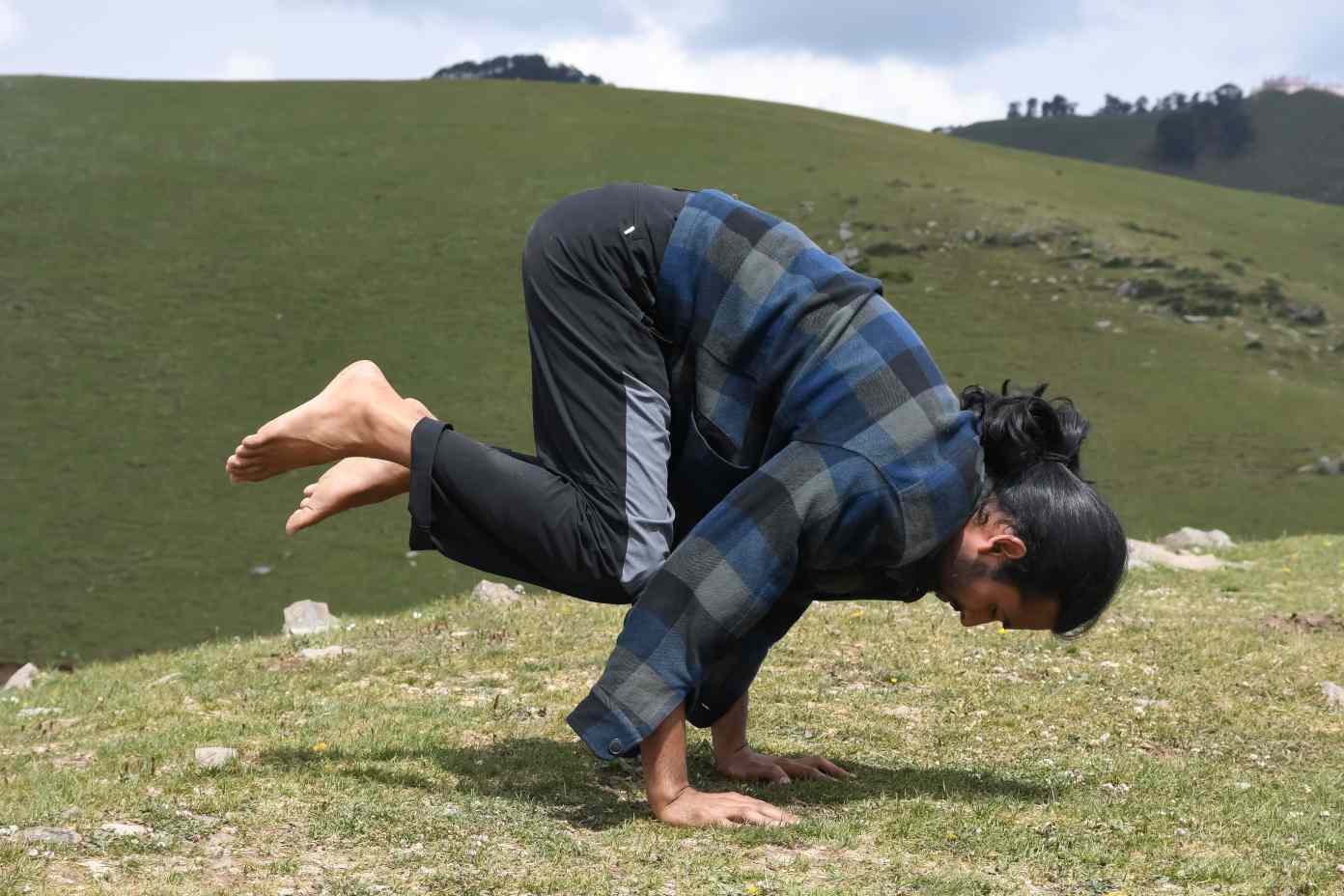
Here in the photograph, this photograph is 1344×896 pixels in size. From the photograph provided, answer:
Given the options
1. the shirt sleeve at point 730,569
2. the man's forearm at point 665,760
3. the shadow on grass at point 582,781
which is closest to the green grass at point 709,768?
the shadow on grass at point 582,781

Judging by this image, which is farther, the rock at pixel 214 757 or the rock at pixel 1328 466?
the rock at pixel 1328 466

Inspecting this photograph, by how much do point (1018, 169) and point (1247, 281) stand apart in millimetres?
9667

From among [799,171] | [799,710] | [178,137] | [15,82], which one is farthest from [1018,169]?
[799,710]

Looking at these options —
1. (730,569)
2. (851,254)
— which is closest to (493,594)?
(730,569)

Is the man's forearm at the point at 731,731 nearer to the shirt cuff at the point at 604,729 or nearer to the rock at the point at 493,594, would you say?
the shirt cuff at the point at 604,729

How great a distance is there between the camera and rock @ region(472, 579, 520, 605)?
26.4ft

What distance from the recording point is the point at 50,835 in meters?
3.35

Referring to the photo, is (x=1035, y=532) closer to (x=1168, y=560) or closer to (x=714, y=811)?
(x=714, y=811)

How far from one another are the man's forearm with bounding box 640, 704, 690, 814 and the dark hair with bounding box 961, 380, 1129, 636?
3.12 feet

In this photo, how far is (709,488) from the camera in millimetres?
3938

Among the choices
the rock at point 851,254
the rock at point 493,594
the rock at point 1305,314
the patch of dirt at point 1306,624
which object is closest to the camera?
the patch of dirt at point 1306,624

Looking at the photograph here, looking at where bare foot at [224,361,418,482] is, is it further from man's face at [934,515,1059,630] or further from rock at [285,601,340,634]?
rock at [285,601,340,634]

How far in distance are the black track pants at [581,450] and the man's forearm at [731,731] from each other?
661 millimetres

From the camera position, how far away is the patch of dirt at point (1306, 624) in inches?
283
